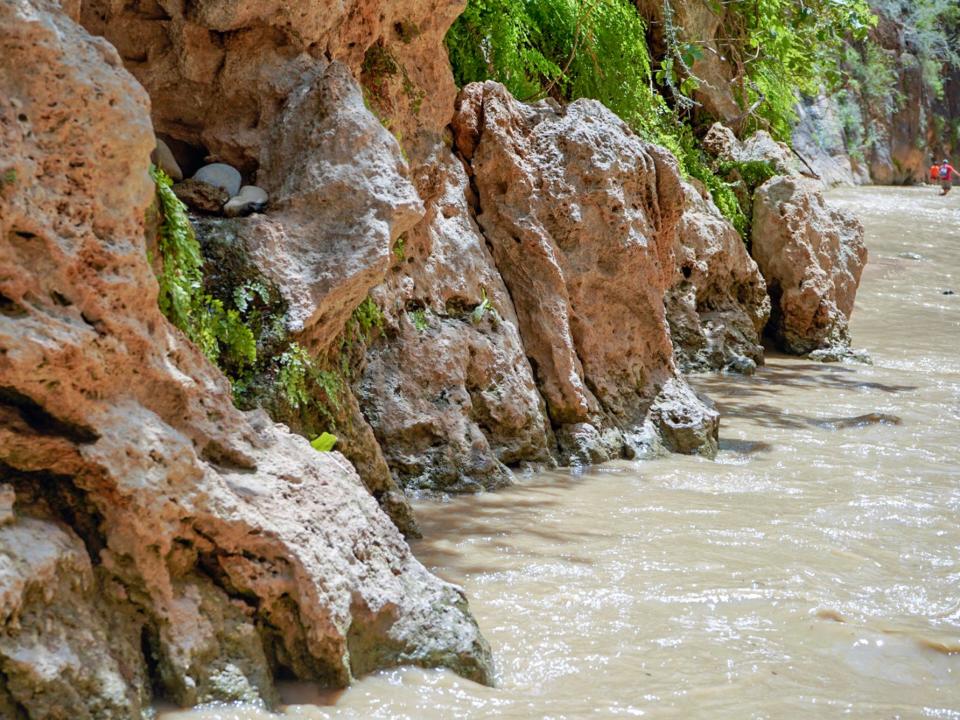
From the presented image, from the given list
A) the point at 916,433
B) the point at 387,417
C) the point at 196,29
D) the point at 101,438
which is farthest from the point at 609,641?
the point at 916,433

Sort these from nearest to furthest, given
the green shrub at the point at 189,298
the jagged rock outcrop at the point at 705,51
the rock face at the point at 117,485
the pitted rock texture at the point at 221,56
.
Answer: the rock face at the point at 117,485, the green shrub at the point at 189,298, the pitted rock texture at the point at 221,56, the jagged rock outcrop at the point at 705,51

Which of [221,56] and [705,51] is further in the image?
[705,51]

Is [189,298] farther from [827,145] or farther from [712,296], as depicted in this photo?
[827,145]

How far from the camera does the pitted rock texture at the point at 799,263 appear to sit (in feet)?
37.7

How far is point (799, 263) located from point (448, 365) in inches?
253

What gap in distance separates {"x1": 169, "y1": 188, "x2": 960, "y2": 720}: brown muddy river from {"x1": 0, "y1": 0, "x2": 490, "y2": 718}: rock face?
174 mm

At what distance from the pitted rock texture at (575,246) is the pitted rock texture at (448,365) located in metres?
0.20

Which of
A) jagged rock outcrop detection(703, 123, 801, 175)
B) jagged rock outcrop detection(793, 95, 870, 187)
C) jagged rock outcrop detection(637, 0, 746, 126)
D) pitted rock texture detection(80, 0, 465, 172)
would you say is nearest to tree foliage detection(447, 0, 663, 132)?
jagged rock outcrop detection(637, 0, 746, 126)

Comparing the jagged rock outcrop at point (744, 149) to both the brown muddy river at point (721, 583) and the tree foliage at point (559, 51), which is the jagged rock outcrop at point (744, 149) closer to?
the tree foliage at point (559, 51)

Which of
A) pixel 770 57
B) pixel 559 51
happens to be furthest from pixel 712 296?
pixel 770 57

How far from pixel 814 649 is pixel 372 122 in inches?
113

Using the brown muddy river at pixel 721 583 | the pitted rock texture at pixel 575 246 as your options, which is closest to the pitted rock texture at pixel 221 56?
the pitted rock texture at pixel 575 246

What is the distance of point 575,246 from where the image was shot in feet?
23.5

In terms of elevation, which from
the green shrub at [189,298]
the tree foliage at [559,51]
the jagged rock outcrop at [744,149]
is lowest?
the green shrub at [189,298]
